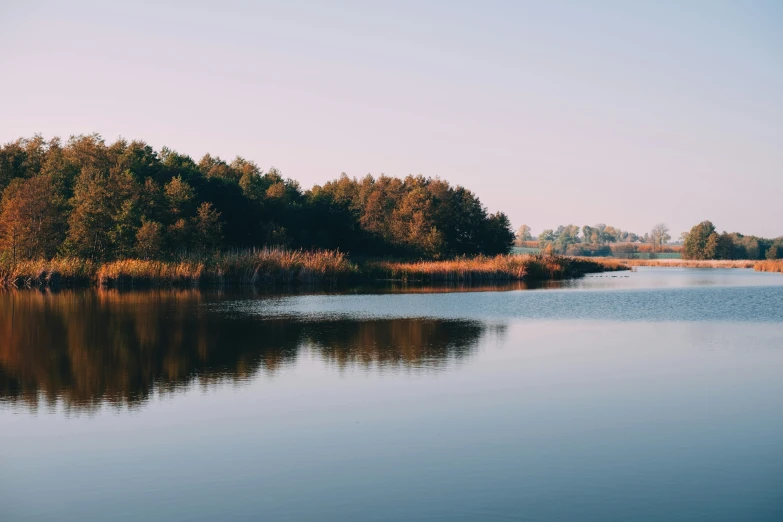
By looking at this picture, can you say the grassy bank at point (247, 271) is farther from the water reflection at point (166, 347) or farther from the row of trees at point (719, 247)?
the row of trees at point (719, 247)

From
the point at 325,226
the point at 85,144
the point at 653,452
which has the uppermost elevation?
the point at 85,144

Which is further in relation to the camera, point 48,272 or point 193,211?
point 193,211

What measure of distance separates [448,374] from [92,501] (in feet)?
24.4

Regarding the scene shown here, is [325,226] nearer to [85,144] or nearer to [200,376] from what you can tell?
[85,144]

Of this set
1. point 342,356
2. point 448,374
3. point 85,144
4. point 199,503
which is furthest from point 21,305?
point 85,144

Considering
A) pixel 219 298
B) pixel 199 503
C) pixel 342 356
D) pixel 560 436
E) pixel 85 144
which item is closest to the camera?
pixel 199 503

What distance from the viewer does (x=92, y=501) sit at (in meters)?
6.72

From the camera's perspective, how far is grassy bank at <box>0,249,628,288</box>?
123 ft

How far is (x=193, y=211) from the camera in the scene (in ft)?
156

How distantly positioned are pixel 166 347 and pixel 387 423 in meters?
8.04

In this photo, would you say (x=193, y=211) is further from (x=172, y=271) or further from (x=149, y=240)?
(x=172, y=271)

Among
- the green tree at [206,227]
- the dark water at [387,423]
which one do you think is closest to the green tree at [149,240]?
the green tree at [206,227]

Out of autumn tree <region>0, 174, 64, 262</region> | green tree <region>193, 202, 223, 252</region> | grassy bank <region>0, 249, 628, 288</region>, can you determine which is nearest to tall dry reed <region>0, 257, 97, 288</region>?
grassy bank <region>0, 249, 628, 288</region>

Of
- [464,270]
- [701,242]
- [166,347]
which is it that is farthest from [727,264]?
[166,347]
